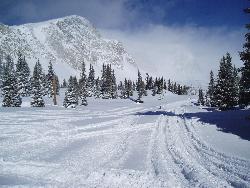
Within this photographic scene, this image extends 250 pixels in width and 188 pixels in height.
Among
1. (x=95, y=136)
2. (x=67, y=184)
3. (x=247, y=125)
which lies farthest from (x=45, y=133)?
(x=247, y=125)

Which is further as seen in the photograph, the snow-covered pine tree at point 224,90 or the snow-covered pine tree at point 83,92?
the snow-covered pine tree at point 83,92

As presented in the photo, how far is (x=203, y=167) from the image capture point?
1262 cm

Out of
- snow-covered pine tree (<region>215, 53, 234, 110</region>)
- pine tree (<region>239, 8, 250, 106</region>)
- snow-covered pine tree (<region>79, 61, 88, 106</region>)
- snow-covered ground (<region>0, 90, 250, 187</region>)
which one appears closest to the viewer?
snow-covered ground (<region>0, 90, 250, 187</region>)

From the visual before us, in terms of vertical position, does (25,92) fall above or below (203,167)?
above

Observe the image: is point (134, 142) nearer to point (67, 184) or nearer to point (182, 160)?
point (182, 160)

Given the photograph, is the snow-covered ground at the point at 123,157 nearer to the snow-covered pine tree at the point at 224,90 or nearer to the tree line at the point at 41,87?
the snow-covered pine tree at the point at 224,90

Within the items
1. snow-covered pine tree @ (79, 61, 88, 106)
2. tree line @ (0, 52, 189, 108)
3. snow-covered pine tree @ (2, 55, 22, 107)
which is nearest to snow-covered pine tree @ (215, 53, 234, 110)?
tree line @ (0, 52, 189, 108)

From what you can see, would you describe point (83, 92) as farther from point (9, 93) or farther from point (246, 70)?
point (246, 70)

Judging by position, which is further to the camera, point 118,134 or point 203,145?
point 118,134

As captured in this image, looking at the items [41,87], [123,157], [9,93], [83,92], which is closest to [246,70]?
[123,157]

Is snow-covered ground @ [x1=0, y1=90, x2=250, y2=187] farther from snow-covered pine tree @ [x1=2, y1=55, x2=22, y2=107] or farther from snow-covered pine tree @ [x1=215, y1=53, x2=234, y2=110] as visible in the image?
snow-covered pine tree @ [x1=2, y1=55, x2=22, y2=107]

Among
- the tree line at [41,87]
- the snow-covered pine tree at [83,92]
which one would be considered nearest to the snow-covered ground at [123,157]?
the tree line at [41,87]

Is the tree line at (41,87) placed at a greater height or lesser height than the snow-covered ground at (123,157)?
greater

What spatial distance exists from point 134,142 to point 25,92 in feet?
255
